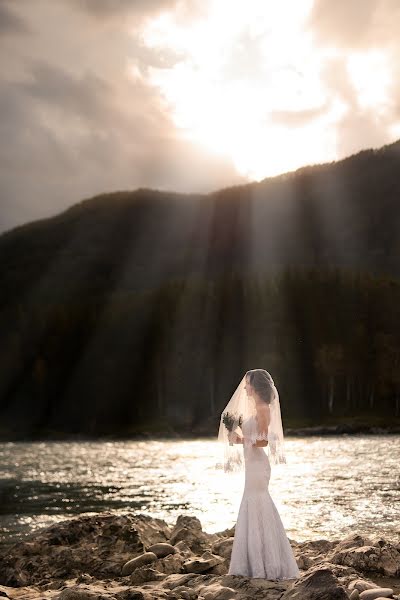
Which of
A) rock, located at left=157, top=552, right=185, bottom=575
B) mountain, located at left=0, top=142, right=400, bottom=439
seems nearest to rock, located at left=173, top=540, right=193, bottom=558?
rock, located at left=157, top=552, right=185, bottom=575

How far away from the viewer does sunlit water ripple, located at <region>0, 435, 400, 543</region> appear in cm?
2272

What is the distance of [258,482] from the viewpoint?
39.4 ft

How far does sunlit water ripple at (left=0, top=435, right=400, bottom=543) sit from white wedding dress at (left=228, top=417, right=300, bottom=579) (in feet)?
26.4

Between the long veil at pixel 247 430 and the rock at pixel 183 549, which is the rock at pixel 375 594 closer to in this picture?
the long veil at pixel 247 430

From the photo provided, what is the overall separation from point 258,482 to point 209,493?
767 inches

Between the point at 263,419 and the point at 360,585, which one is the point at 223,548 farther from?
the point at 263,419

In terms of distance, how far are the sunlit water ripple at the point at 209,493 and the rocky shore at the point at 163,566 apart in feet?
13.6

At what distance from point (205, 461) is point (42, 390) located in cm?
9832

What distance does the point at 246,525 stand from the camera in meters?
11.9

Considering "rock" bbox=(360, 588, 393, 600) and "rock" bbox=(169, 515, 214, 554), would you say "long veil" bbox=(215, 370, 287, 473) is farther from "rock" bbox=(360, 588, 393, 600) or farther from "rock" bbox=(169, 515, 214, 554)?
"rock" bbox=(169, 515, 214, 554)

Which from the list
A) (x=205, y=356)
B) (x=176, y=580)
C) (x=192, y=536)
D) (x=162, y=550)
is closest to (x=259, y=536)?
(x=176, y=580)

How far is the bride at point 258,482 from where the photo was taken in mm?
11750

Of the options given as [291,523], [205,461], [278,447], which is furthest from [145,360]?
[278,447]

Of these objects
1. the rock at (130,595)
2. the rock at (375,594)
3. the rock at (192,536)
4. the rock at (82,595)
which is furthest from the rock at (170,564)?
the rock at (375,594)
